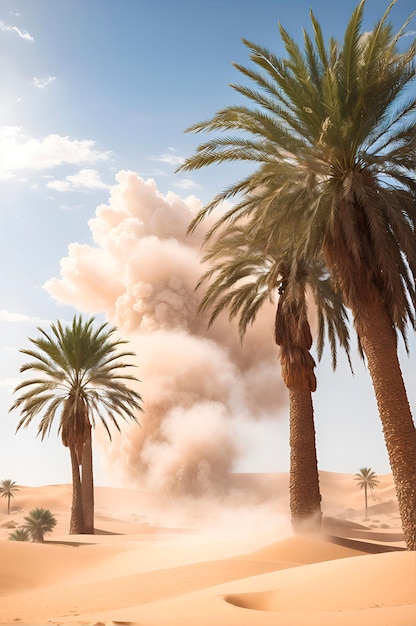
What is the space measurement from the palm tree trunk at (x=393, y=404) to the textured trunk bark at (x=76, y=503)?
54.8ft

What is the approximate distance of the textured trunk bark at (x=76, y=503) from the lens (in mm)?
26031

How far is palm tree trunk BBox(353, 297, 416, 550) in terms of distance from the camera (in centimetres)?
1237

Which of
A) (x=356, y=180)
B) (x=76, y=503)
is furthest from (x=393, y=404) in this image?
(x=76, y=503)

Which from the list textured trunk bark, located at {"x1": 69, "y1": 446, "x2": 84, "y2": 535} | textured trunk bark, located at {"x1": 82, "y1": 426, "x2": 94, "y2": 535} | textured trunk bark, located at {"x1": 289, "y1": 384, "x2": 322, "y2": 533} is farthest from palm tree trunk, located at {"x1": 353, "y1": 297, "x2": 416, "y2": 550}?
textured trunk bark, located at {"x1": 82, "y1": 426, "x2": 94, "y2": 535}

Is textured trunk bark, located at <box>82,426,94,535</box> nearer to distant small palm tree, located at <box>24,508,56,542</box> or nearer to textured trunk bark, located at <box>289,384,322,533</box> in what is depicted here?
distant small palm tree, located at <box>24,508,56,542</box>

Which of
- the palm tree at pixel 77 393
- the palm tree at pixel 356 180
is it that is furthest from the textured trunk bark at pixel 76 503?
the palm tree at pixel 356 180

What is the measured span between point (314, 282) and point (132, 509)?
1981 inches

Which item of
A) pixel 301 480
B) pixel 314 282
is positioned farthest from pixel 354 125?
pixel 301 480

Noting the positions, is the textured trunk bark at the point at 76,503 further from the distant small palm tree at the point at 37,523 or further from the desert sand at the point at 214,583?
the desert sand at the point at 214,583

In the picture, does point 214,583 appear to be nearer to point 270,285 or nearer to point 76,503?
point 270,285

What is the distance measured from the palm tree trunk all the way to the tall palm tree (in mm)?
3046

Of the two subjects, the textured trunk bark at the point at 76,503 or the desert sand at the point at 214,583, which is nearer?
the desert sand at the point at 214,583

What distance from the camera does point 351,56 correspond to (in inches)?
511

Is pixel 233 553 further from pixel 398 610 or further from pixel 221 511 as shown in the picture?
pixel 221 511
